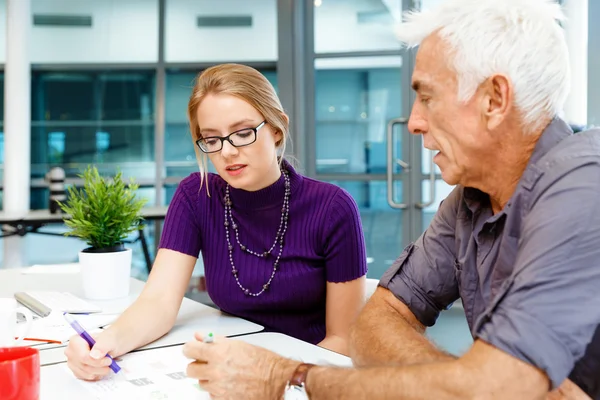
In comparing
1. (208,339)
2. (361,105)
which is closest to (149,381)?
(208,339)

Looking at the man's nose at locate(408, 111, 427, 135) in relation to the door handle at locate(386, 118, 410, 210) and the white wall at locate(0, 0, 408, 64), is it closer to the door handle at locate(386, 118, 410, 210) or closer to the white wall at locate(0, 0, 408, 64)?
the door handle at locate(386, 118, 410, 210)

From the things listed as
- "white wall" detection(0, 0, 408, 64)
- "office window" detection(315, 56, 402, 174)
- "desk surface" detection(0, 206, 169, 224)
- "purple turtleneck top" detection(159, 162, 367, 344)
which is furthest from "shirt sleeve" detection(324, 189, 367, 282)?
"white wall" detection(0, 0, 408, 64)

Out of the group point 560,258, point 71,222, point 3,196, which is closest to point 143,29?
point 3,196

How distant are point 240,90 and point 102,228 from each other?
1.86 feet

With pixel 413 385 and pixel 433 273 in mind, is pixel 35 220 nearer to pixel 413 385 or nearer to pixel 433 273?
pixel 433 273

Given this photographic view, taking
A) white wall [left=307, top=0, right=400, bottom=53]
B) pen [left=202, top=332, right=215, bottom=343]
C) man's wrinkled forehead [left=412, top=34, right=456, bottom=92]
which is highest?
white wall [left=307, top=0, right=400, bottom=53]

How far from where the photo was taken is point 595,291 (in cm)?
87

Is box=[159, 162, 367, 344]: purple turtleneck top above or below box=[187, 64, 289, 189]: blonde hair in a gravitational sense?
below

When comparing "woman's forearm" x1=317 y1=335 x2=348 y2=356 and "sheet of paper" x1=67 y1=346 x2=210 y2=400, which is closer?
"sheet of paper" x1=67 y1=346 x2=210 y2=400

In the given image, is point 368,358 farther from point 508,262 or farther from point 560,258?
point 560,258

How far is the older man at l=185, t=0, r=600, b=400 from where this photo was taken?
0.85m

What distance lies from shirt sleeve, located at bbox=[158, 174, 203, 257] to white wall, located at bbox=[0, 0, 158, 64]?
3973 millimetres

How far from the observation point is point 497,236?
1.15 metres

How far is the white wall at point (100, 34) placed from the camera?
5.48 meters
